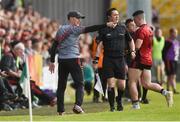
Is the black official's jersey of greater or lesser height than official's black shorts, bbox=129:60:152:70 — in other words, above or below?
above

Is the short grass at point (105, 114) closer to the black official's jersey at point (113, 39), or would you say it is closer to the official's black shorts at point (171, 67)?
the black official's jersey at point (113, 39)

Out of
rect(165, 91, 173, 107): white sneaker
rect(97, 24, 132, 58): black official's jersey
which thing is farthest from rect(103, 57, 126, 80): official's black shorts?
rect(165, 91, 173, 107): white sneaker

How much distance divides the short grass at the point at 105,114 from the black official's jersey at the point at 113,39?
1269 mm

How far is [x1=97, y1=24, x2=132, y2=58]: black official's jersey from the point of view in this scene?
2036 cm

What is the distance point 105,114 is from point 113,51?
1.55 metres

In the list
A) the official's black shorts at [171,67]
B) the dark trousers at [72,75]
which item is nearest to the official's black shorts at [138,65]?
the dark trousers at [72,75]

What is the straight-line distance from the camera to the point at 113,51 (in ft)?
67.1

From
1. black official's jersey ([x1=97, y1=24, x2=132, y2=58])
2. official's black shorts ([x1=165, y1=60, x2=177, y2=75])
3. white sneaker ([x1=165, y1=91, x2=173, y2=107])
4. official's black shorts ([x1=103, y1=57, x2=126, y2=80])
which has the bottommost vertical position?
white sneaker ([x1=165, y1=91, x2=173, y2=107])

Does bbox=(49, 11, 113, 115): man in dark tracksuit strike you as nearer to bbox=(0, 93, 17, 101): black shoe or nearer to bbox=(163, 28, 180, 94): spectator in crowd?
bbox=(0, 93, 17, 101): black shoe

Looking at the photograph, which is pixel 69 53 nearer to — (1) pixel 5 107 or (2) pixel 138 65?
(2) pixel 138 65

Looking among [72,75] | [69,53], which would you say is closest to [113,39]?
[69,53]

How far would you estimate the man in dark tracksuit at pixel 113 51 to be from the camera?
802 inches

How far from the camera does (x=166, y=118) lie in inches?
726

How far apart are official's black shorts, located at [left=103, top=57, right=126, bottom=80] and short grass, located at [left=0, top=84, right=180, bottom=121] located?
81cm
